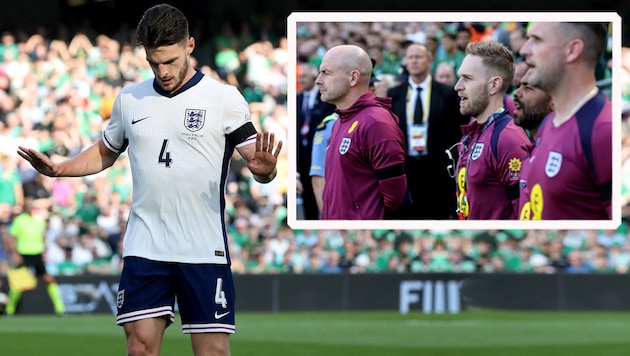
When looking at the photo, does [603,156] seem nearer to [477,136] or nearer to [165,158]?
[477,136]

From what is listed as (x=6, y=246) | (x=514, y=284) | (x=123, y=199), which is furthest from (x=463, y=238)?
(x=6, y=246)

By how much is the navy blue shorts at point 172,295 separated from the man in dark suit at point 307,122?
3.46 meters

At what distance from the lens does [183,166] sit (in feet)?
18.7

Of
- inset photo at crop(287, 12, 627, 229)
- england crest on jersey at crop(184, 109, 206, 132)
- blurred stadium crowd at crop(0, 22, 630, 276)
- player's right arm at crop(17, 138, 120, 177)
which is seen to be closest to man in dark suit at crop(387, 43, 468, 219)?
inset photo at crop(287, 12, 627, 229)

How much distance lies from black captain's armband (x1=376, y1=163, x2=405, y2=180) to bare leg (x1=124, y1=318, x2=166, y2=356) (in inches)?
140

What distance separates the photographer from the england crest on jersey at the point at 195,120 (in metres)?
5.71

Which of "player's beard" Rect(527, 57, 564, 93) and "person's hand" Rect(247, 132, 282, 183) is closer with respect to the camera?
"person's hand" Rect(247, 132, 282, 183)

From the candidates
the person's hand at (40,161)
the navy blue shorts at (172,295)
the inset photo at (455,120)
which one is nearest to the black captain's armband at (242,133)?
the navy blue shorts at (172,295)

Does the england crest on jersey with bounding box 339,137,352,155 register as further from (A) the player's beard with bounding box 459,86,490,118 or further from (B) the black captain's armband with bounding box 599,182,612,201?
(B) the black captain's armband with bounding box 599,182,612,201

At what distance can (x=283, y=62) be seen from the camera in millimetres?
19609

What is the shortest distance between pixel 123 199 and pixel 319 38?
1182 centimetres

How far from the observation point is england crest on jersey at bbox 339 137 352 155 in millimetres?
8939

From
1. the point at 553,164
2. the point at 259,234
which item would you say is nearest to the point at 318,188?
the point at 553,164

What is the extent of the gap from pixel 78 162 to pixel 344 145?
3.24m
